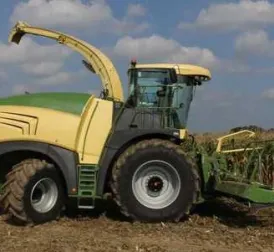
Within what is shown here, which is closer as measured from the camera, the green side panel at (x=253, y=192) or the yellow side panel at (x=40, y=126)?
the green side panel at (x=253, y=192)

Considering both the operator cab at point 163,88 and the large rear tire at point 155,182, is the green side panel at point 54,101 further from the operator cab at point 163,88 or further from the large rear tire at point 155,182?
the large rear tire at point 155,182

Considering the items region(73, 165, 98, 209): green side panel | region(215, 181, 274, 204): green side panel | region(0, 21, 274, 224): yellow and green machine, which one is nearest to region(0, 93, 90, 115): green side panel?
region(0, 21, 274, 224): yellow and green machine

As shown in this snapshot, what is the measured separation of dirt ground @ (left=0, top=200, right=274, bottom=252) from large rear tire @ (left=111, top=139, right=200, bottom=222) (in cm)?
23

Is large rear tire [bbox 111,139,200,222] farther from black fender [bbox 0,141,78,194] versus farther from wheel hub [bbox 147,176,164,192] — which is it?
black fender [bbox 0,141,78,194]

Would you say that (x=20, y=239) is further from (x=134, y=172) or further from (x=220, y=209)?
(x=220, y=209)

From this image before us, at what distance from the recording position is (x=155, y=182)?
29.1ft

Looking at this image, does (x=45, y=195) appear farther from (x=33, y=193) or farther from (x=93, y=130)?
(x=93, y=130)

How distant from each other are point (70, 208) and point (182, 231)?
231 cm

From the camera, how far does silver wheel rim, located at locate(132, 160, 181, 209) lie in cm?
875

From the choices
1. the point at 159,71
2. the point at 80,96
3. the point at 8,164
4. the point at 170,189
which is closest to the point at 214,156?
the point at 170,189

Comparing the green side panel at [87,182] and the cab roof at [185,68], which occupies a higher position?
the cab roof at [185,68]

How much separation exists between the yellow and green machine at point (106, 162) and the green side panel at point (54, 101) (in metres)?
0.01

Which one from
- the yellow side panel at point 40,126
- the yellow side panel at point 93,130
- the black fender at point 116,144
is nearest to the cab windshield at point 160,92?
the black fender at point 116,144

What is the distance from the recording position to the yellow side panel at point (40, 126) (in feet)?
28.4
